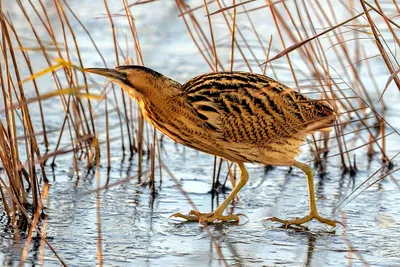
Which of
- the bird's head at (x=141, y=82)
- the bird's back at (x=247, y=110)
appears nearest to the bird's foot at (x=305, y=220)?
the bird's back at (x=247, y=110)

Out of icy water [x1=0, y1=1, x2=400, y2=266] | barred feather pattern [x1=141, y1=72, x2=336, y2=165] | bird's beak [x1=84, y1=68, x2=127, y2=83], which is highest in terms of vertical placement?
bird's beak [x1=84, y1=68, x2=127, y2=83]

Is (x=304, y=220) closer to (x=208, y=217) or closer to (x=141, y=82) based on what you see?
(x=208, y=217)

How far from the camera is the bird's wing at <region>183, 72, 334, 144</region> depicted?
4.26 metres

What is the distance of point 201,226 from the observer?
4.32 m

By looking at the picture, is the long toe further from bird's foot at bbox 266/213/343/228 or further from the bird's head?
the bird's head

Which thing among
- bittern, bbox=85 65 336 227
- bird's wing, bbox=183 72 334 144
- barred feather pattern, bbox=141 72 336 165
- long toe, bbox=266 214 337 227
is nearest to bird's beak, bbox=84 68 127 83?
bittern, bbox=85 65 336 227

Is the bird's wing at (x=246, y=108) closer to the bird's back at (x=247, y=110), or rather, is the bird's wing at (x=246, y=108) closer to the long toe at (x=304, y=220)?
the bird's back at (x=247, y=110)

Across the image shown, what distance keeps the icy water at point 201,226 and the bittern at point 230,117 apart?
0.20 m

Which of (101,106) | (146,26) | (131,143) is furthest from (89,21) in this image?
(131,143)

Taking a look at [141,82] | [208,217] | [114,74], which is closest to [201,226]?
[208,217]

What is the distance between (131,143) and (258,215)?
1.25 m

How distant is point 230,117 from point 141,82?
1.51ft

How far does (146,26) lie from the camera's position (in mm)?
8727

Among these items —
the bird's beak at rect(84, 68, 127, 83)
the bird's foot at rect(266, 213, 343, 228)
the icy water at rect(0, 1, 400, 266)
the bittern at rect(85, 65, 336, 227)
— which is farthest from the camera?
the bird's foot at rect(266, 213, 343, 228)
